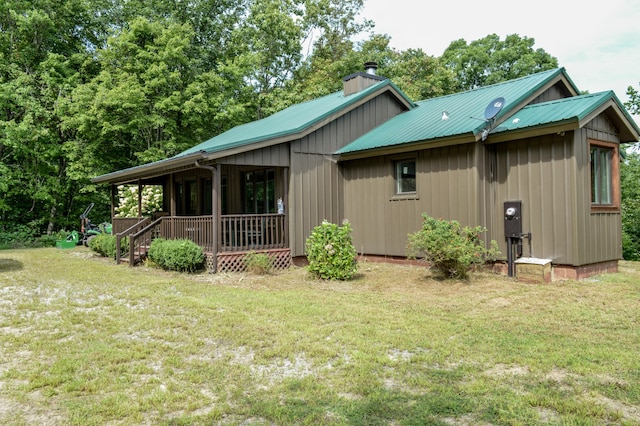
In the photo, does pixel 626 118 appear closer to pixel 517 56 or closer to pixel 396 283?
pixel 396 283

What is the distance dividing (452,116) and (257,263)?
5546mm

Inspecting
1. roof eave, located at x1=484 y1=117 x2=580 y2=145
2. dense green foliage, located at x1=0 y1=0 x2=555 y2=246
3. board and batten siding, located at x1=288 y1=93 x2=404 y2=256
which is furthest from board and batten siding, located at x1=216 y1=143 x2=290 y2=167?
dense green foliage, located at x1=0 y1=0 x2=555 y2=246

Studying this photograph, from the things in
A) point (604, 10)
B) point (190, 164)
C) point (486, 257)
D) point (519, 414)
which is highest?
point (604, 10)

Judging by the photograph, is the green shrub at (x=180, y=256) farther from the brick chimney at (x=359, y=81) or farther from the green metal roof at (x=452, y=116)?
the brick chimney at (x=359, y=81)

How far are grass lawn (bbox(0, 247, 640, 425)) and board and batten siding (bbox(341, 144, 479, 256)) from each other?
2412 millimetres

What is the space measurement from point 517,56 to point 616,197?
26227mm

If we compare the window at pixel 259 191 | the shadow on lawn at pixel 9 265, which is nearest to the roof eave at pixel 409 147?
the window at pixel 259 191

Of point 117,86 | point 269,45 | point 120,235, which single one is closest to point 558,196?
point 120,235

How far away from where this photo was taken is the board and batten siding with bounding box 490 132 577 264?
8070 mm

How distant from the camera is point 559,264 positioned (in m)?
8.25

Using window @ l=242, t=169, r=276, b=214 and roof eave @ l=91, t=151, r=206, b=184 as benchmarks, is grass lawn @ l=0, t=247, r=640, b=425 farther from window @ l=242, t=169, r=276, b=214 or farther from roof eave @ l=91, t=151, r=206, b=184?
window @ l=242, t=169, r=276, b=214

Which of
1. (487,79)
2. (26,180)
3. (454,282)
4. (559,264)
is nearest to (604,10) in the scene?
(559,264)

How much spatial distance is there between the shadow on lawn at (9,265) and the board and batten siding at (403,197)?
27.6ft

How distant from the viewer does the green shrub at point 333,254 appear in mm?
8875
